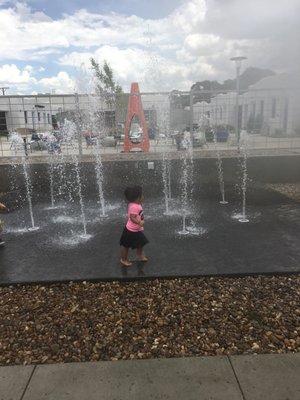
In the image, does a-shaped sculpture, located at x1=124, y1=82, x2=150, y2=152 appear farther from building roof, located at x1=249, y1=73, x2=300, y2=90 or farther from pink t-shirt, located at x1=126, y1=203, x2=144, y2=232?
pink t-shirt, located at x1=126, y1=203, x2=144, y2=232

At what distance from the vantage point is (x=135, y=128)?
12969 mm

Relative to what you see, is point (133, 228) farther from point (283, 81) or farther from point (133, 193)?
point (283, 81)

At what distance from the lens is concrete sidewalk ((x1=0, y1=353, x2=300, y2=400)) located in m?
2.41

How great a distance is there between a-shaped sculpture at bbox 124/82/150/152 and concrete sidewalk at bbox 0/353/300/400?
9.79 meters

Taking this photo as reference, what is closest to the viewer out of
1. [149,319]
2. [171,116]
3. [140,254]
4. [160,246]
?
[149,319]

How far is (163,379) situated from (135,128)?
11.0 meters

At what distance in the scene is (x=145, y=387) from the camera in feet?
8.14

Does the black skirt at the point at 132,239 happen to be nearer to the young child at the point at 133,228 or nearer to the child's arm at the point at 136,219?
the young child at the point at 133,228

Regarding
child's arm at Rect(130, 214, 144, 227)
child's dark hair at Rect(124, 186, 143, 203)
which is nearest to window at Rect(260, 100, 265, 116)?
child's dark hair at Rect(124, 186, 143, 203)

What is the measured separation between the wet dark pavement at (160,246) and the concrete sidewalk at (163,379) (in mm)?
1473

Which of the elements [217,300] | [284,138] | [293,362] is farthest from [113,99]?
[293,362]

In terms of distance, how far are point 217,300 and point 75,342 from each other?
1.33m

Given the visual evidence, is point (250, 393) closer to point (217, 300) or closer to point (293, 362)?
point (293, 362)

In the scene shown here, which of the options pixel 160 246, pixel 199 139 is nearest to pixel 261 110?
pixel 199 139
